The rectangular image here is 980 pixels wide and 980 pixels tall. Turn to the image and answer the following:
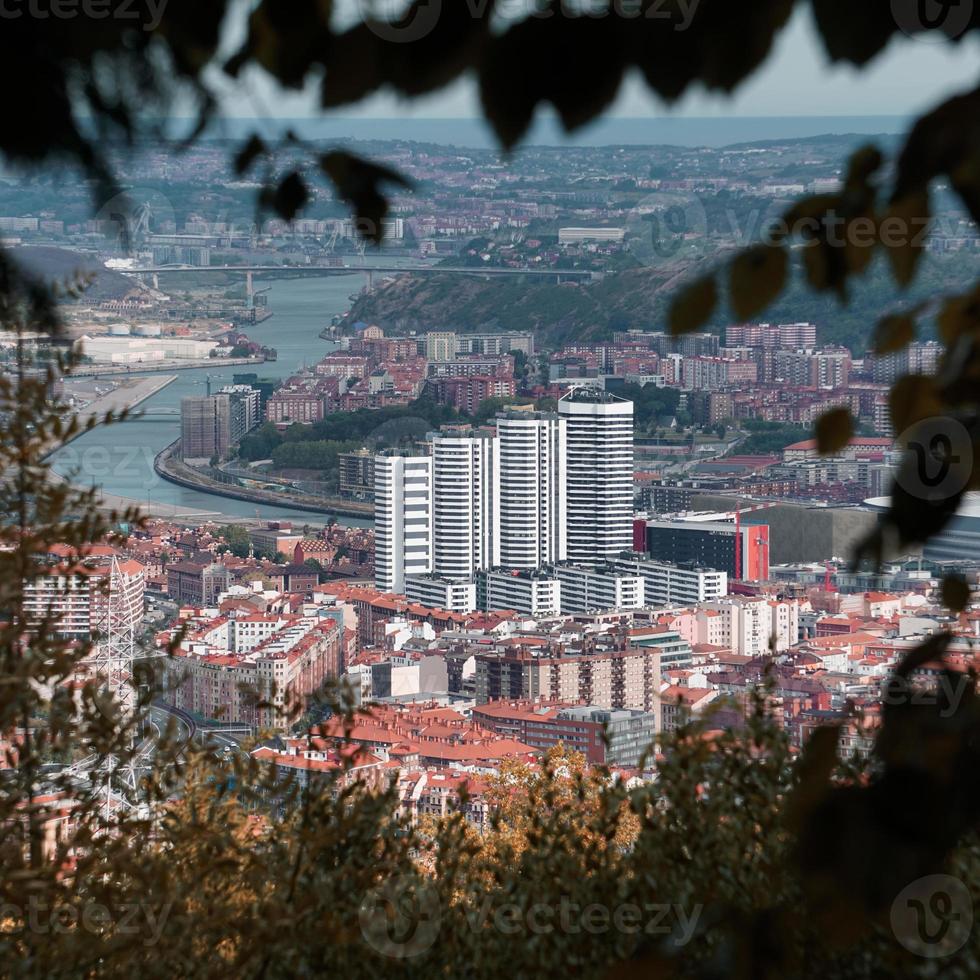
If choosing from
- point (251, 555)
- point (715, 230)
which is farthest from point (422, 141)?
point (251, 555)

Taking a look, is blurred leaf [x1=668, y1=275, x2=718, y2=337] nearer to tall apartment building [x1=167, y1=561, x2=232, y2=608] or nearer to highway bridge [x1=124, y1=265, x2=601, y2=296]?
tall apartment building [x1=167, y1=561, x2=232, y2=608]

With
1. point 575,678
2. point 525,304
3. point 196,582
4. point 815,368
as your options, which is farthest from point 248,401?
point 575,678

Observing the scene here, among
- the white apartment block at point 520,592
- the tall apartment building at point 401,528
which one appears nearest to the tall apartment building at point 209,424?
the tall apartment building at point 401,528

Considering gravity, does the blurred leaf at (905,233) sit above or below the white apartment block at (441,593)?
above

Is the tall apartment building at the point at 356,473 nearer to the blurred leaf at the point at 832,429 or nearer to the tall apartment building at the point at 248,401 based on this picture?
the tall apartment building at the point at 248,401

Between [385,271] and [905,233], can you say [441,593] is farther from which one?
[905,233]

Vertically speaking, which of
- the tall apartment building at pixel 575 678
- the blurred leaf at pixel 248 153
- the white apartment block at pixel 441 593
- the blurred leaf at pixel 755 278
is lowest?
the tall apartment building at pixel 575 678

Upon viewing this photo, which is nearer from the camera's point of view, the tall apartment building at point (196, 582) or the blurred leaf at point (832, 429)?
the blurred leaf at point (832, 429)

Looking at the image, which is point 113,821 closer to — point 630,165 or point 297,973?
point 297,973
